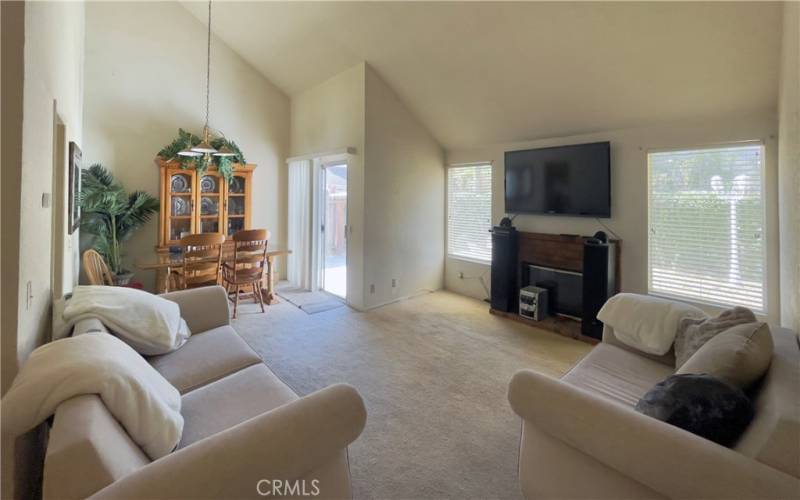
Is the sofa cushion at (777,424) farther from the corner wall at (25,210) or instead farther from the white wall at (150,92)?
the white wall at (150,92)

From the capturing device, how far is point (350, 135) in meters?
4.64

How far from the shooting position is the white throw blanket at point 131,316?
6.00 ft

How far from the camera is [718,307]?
3248 mm

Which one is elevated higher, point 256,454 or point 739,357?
point 739,357

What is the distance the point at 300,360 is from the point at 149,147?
12.2ft

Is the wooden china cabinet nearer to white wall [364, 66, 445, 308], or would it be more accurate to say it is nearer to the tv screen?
white wall [364, 66, 445, 308]

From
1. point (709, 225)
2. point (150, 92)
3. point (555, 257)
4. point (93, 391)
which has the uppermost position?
point (150, 92)

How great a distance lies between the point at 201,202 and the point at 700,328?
18.0 ft

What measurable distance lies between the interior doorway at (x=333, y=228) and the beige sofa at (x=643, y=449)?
392 centimetres

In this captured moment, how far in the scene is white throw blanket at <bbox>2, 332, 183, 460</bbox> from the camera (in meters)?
1.04

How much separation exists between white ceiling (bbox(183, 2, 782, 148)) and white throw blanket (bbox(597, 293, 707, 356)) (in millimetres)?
1977

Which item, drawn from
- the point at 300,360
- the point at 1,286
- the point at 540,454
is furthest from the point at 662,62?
the point at 1,286

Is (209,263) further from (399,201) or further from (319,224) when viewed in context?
Answer: (399,201)

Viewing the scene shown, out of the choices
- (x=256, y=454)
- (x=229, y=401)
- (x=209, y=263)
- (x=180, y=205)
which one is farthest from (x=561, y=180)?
(x=180, y=205)
